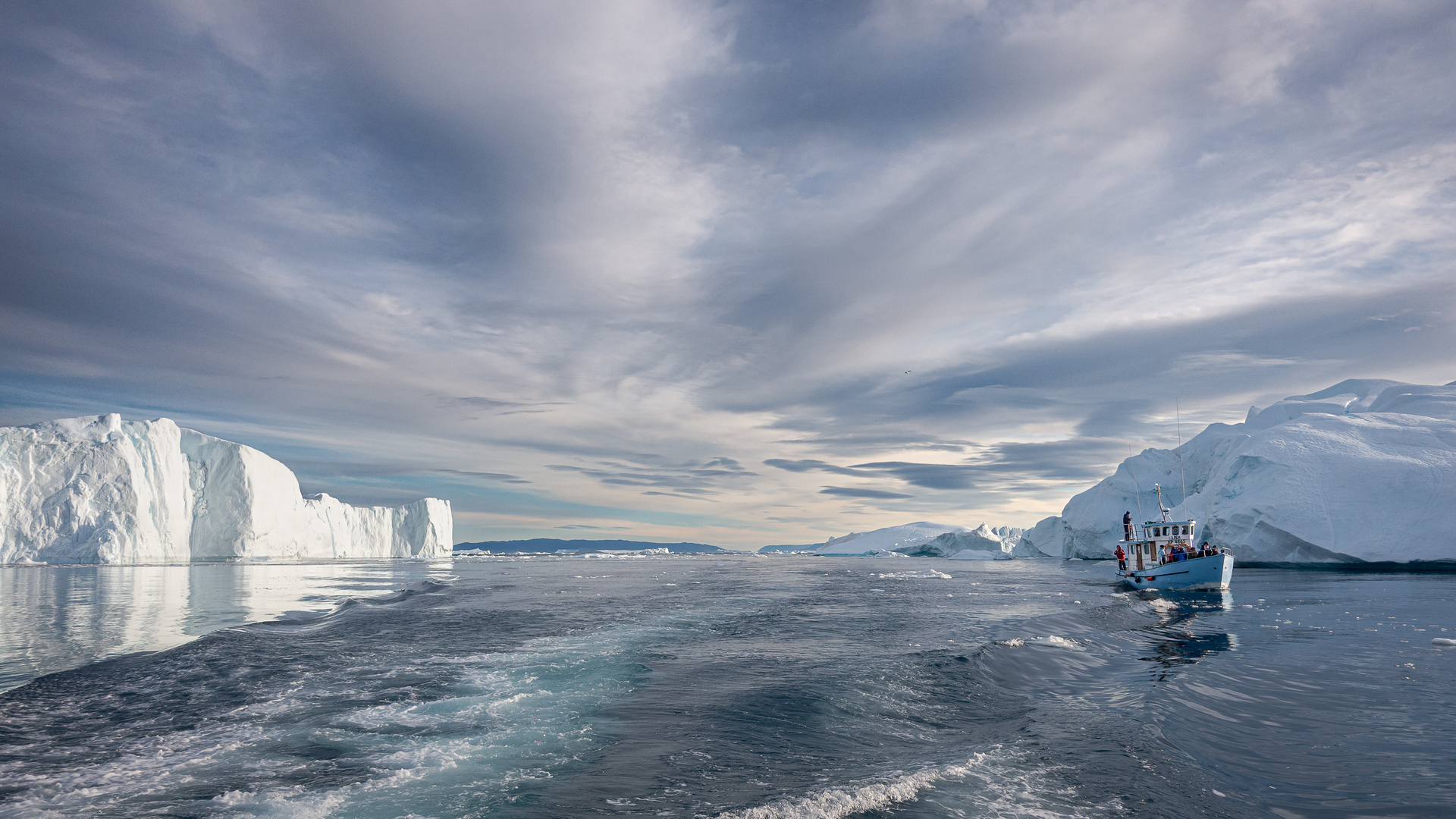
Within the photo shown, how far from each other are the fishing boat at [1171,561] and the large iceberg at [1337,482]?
17054mm

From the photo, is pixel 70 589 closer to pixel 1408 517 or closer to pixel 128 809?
pixel 128 809

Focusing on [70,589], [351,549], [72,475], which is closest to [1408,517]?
[70,589]

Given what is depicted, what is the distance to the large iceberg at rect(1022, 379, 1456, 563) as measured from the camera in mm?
44094

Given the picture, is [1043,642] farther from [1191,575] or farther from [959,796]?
[1191,575]

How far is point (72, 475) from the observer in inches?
2422

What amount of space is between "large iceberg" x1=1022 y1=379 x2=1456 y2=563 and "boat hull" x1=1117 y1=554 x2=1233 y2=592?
21.9 meters

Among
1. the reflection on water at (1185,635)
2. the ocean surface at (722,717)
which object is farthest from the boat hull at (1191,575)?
the ocean surface at (722,717)

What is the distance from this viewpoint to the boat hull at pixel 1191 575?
1259 inches

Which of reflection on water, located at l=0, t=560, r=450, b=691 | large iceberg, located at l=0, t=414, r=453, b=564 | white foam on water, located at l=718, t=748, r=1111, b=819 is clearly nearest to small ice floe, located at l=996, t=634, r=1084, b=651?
white foam on water, located at l=718, t=748, r=1111, b=819

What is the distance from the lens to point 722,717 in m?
9.45

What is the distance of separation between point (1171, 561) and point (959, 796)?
3594 centimetres

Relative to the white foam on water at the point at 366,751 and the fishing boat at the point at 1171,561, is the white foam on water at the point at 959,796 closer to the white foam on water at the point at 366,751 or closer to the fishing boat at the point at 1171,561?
the white foam on water at the point at 366,751

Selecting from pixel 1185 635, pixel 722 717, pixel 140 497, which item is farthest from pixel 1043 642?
pixel 140 497

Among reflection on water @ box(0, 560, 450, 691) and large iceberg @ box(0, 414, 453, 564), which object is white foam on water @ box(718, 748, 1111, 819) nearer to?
reflection on water @ box(0, 560, 450, 691)
